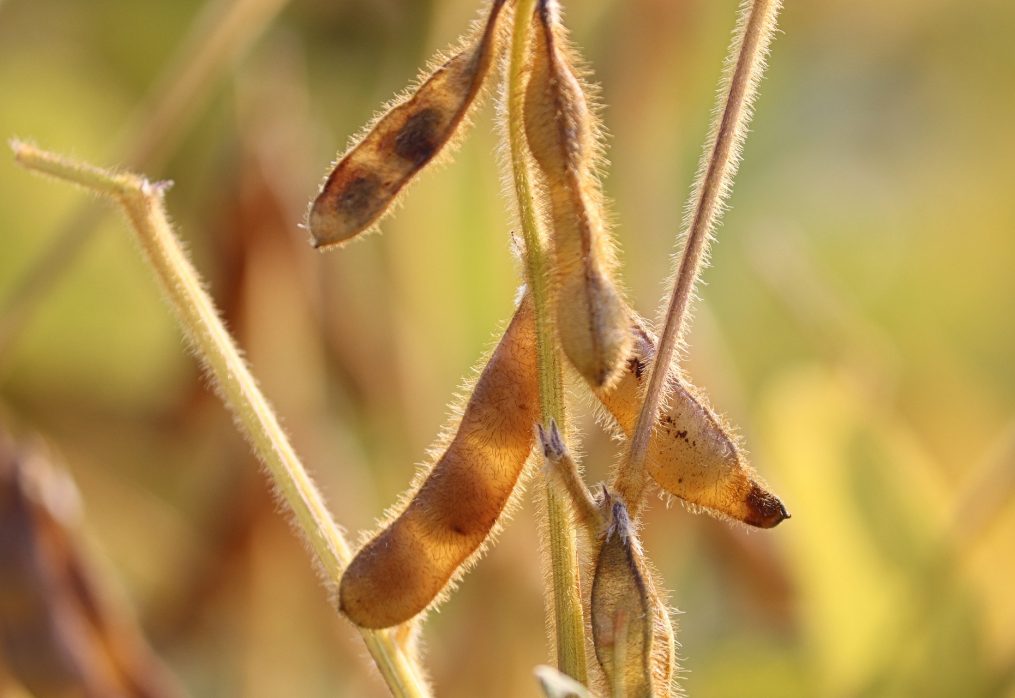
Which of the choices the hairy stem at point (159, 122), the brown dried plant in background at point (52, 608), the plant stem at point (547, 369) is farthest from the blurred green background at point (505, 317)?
the plant stem at point (547, 369)

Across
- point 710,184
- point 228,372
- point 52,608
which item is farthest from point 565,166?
point 52,608

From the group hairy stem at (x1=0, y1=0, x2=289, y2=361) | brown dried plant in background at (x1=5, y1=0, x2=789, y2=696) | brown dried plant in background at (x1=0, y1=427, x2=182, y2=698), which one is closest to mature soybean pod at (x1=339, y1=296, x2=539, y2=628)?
brown dried plant in background at (x1=5, y1=0, x2=789, y2=696)

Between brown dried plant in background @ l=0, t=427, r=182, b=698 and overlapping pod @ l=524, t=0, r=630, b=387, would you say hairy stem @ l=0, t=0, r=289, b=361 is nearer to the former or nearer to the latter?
brown dried plant in background @ l=0, t=427, r=182, b=698

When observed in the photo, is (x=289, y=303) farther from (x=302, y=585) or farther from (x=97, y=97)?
(x=97, y=97)

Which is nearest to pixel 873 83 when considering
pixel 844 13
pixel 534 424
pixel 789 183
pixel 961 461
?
pixel 844 13

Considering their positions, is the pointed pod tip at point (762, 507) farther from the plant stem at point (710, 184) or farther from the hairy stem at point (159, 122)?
the hairy stem at point (159, 122)
